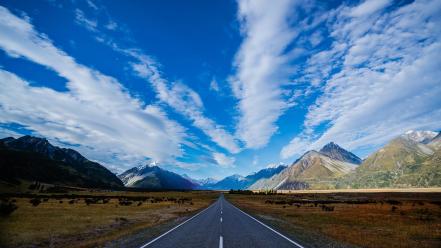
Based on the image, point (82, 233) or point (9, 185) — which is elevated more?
point (9, 185)

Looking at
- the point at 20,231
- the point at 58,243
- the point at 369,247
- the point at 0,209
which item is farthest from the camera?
the point at 0,209

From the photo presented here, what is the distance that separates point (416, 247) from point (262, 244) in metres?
8.58

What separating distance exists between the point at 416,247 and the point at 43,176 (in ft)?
677

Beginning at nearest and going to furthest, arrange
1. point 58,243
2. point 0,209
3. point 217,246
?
point 217,246, point 58,243, point 0,209

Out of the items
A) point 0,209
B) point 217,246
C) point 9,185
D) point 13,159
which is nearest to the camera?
point 217,246

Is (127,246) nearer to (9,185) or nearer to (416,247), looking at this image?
(416,247)

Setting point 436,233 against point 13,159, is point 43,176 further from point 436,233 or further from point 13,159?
point 436,233

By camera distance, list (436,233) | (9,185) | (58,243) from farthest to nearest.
A: 1. (9,185)
2. (436,233)
3. (58,243)

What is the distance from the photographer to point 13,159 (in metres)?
175

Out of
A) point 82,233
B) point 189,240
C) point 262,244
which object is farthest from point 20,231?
point 262,244

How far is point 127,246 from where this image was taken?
1377 centimetres

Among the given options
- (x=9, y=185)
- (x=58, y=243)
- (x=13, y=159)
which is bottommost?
(x=58, y=243)

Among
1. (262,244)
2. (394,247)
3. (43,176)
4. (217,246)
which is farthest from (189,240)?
(43,176)

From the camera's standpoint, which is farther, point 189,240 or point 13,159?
point 13,159
